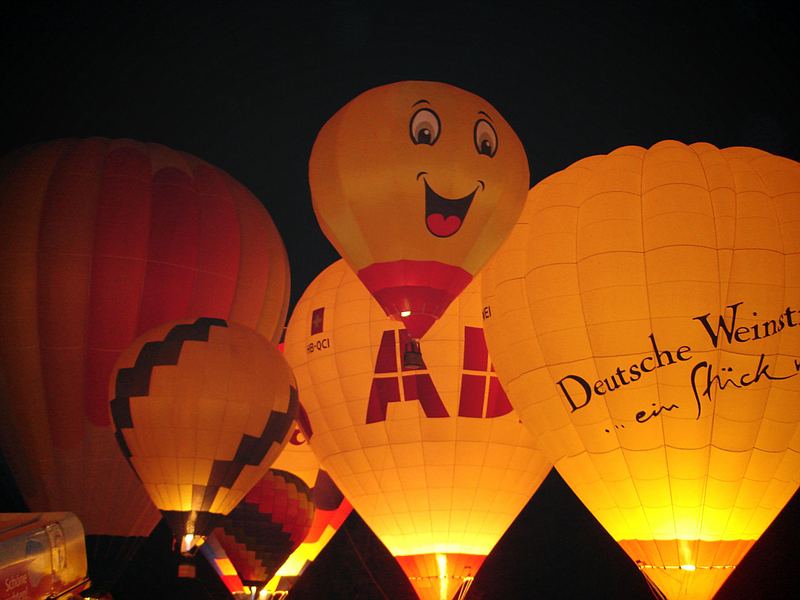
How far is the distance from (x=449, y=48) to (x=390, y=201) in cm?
1432

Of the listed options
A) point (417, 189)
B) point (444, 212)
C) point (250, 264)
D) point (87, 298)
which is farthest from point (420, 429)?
point (87, 298)

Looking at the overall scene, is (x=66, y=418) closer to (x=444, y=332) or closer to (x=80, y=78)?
(x=444, y=332)

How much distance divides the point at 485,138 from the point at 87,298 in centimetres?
313

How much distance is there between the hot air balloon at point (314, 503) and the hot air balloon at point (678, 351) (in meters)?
3.66

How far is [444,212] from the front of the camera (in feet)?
17.7

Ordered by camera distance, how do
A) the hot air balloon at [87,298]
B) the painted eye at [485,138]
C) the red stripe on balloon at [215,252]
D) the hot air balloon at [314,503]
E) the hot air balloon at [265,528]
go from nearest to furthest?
the painted eye at [485,138], the hot air balloon at [87,298], the red stripe on balloon at [215,252], the hot air balloon at [265,528], the hot air balloon at [314,503]

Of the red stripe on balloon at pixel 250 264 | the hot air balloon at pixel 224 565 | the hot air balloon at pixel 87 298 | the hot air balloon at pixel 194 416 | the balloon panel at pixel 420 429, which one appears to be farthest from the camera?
the hot air balloon at pixel 224 565

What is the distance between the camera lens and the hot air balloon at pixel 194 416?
19.2ft

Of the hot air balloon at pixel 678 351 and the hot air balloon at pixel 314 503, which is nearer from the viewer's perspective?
the hot air balloon at pixel 678 351

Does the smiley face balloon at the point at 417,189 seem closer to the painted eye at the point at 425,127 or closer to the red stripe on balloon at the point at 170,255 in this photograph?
the painted eye at the point at 425,127

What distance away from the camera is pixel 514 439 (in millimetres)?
7184

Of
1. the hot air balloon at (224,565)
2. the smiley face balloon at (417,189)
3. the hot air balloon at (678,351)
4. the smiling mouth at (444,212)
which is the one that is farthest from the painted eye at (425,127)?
the hot air balloon at (224,565)

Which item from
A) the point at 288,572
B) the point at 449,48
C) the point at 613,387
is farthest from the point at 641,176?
the point at 449,48

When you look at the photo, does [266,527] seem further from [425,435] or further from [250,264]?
[250,264]
